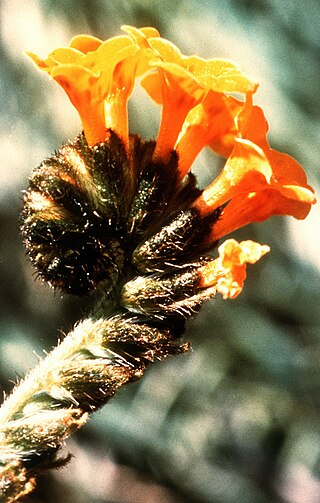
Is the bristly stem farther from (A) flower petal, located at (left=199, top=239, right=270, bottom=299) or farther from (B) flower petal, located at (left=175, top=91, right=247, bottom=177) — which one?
(B) flower petal, located at (left=175, top=91, right=247, bottom=177)

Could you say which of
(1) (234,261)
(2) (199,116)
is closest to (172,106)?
(2) (199,116)

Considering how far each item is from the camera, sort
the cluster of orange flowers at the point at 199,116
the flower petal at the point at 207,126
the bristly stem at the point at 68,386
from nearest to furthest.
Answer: the bristly stem at the point at 68,386 < the cluster of orange flowers at the point at 199,116 < the flower petal at the point at 207,126

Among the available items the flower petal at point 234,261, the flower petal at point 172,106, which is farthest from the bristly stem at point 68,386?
the flower petal at point 172,106

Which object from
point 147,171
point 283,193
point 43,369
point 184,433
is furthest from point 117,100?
point 184,433

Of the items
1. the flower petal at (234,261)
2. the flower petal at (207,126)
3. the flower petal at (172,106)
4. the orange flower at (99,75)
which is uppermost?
the orange flower at (99,75)

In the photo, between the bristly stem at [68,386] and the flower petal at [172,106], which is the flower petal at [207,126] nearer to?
the flower petal at [172,106]

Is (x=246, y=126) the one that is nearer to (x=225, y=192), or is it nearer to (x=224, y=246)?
(x=225, y=192)
